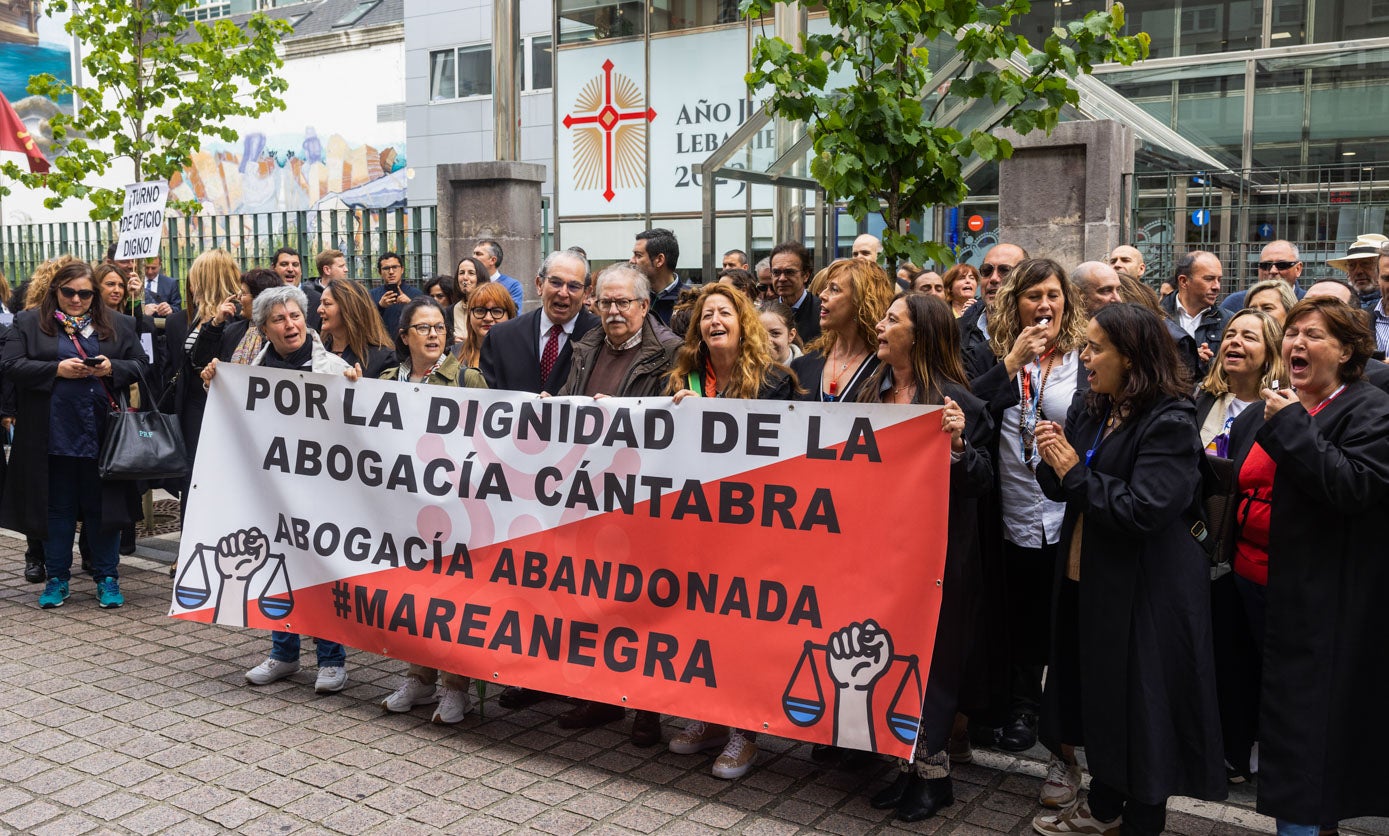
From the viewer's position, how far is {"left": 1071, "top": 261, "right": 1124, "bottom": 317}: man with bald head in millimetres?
5977

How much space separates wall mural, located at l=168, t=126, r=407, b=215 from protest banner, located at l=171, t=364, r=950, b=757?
34.6 m

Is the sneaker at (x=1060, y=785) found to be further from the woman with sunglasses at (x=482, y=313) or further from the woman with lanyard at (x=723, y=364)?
the woman with sunglasses at (x=482, y=313)

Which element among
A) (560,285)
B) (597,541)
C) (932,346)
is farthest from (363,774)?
(932,346)

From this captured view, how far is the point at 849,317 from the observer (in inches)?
207

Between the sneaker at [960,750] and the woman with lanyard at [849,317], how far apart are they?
150cm

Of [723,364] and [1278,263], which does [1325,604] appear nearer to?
[723,364]

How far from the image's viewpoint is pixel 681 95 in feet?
43.6

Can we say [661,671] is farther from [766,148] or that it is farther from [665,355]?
[766,148]

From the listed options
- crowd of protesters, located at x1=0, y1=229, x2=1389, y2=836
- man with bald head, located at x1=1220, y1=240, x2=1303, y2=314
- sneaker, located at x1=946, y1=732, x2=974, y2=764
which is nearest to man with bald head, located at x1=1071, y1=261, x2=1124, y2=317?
crowd of protesters, located at x1=0, y1=229, x2=1389, y2=836

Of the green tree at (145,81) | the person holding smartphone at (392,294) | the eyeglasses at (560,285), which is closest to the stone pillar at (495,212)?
the person holding smartphone at (392,294)

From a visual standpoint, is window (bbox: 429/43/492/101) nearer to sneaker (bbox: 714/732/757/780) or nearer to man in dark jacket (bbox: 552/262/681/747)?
man in dark jacket (bbox: 552/262/681/747)

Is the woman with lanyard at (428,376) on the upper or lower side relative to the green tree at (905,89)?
lower

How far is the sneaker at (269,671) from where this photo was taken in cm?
626

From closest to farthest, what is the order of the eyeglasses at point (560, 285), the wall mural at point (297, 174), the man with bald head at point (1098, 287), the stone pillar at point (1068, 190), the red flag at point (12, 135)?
1. the man with bald head at point (1098, 287)
2. the eyeglasses at point (560, 285)
3. the stone pillar at point (1068, 190)
4. the red flag at point (12, 135)
5. the wall mural at point (297, 174)
